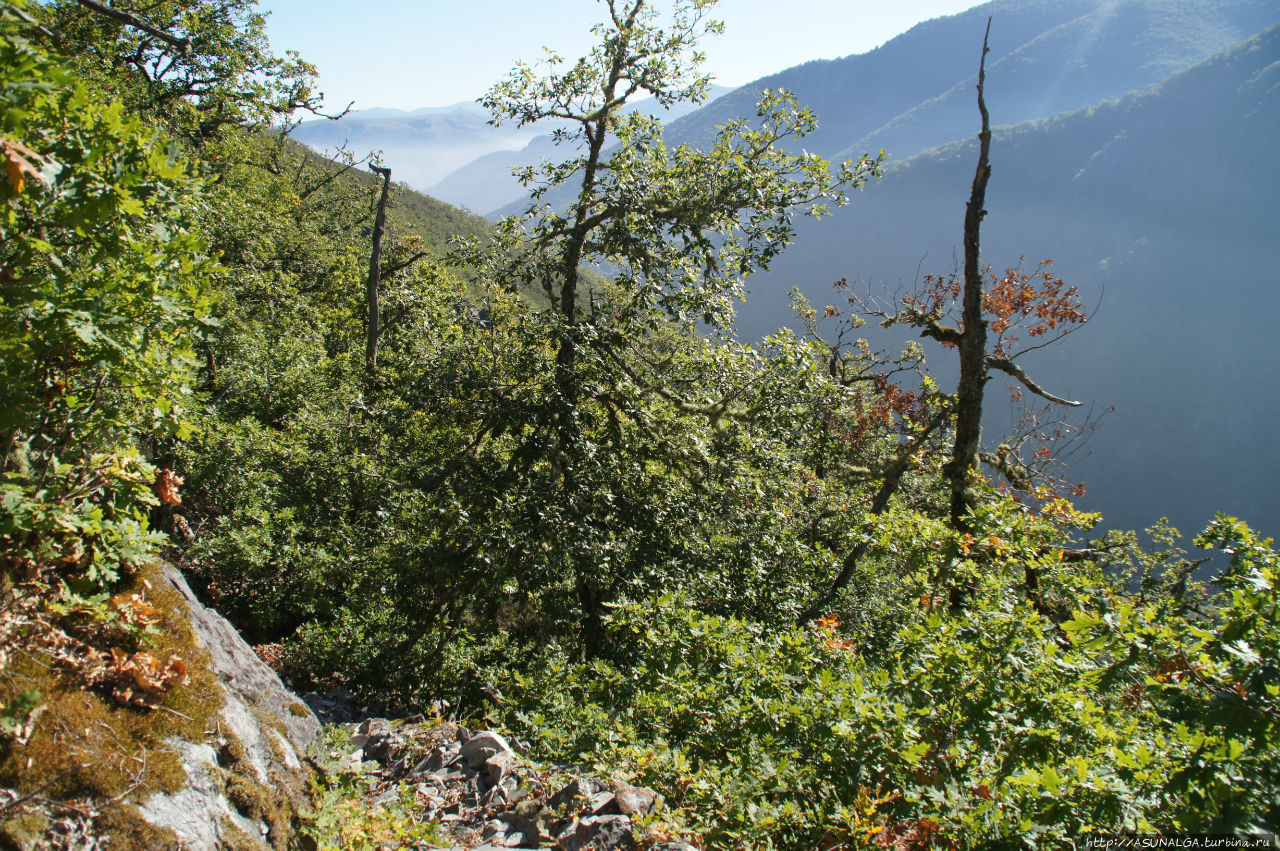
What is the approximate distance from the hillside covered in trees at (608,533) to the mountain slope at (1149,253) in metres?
58.8

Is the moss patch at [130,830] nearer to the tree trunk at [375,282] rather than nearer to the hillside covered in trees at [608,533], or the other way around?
the hillside covered in trees at [608,533]

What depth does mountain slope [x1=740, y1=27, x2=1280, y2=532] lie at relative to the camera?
8294cm

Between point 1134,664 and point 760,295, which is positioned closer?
point 1134,664

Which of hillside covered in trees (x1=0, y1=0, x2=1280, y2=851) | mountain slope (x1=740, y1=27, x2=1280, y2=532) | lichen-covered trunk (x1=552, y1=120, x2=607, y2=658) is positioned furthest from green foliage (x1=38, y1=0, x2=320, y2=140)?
mountain slope (x1=740, y1=27, x2=1280, y2=532)

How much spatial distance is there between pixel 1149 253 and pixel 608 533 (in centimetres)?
13236

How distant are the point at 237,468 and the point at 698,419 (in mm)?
6544

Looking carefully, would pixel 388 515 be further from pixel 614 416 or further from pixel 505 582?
pixel 614 416

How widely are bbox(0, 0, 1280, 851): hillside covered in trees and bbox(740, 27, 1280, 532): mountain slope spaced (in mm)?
58817

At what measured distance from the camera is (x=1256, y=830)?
2.17 m

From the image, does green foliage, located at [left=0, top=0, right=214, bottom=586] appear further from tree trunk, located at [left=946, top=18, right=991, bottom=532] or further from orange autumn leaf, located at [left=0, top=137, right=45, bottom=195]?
tree trunk, located at [left=946, top=18, right=991, bottom=532]

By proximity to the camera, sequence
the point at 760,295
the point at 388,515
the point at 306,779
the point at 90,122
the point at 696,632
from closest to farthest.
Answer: the point at 90,122 < the point at 306,779 < the point at 696,632 < the point at 388,515 < the point at 760,295

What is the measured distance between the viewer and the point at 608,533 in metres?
7.16

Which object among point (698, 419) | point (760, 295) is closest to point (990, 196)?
point (760, 295)

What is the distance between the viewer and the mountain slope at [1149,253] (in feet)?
272
